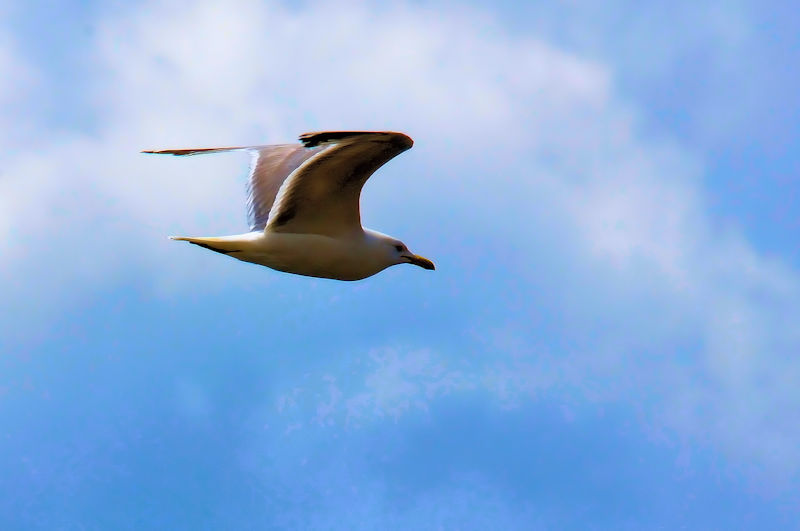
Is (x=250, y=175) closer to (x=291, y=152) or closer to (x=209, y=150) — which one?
(x=291, y=152)

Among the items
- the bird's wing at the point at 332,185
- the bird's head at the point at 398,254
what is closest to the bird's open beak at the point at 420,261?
the bird's head at the point at 398,254

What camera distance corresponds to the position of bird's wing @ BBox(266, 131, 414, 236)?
8.20 meters

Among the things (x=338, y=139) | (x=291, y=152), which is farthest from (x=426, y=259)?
(x=338, y=139)

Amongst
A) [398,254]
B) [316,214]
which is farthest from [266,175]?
[398,254]

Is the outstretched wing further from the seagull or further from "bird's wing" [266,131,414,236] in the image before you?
"bird's wing" [266,131,414,236]

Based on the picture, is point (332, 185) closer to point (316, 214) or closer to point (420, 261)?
point (316, 214)

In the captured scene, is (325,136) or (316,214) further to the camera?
(316,214)

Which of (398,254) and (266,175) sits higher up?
(266,175)

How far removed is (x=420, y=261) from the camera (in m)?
10.3

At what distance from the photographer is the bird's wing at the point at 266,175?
385 inches

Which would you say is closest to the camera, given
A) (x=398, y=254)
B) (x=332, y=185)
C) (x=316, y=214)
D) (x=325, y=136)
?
(x=325, y=136)

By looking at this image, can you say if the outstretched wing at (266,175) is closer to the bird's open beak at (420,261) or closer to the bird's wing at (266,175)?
the bird's wing at (266,175)

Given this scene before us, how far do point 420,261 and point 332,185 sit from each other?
1.67 metres

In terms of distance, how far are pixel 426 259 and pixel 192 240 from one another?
224cm
